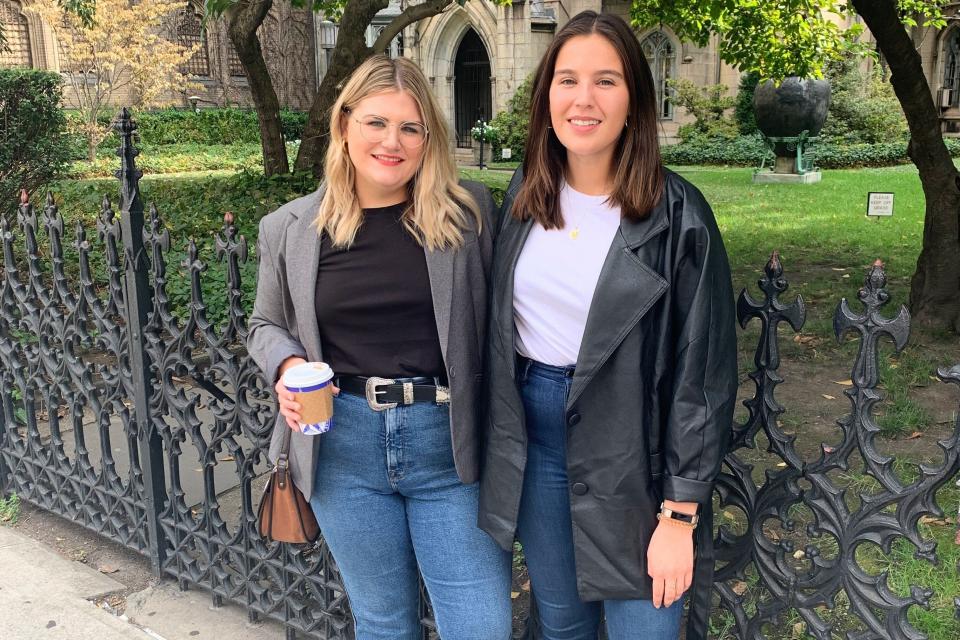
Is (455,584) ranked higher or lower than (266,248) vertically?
lower

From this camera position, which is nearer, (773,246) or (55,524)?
(55,524)

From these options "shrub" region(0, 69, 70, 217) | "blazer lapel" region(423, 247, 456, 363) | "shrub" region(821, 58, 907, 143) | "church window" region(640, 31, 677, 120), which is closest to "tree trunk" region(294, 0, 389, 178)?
"shrub" region(0, 69, 70, 217)

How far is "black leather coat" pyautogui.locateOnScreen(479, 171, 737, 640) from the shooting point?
186 cm

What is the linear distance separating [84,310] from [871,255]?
27.4 ft

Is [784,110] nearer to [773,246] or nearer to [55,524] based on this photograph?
[773,246]

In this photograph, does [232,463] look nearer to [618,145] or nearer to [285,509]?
[285,509]

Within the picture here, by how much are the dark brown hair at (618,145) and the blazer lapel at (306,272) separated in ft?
1.88

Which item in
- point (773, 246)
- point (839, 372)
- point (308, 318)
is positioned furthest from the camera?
point (773, 246)

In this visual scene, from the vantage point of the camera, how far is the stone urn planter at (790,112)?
17.8 m

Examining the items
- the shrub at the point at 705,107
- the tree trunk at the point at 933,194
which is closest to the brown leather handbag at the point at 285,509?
the tree trunk at the point at 933,194

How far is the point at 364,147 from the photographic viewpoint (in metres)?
2.16

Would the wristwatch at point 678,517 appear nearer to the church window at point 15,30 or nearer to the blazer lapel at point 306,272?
the blazer lapel at point 306,272

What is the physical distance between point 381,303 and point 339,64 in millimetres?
7502

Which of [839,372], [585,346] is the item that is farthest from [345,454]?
[839,372]
